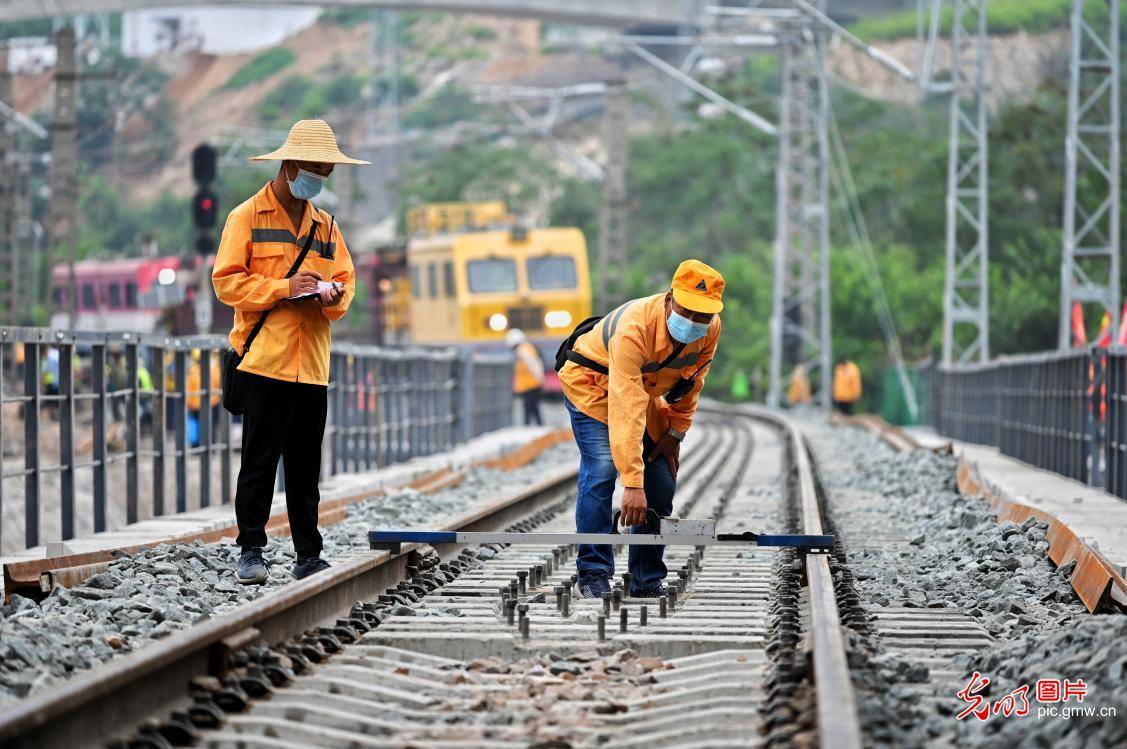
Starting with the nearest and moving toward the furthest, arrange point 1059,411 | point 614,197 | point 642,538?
point 642,538
point 1059,411
point 614,197

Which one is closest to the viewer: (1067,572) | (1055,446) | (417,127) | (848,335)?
(1067,572)

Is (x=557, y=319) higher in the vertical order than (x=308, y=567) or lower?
higher

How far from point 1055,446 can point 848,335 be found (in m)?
31.8

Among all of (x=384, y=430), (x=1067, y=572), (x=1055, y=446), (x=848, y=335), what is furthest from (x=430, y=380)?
(x=848, y=335)

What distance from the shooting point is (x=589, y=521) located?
27.2 ft

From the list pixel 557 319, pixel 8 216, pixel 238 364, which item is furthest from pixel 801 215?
pixel 238 364

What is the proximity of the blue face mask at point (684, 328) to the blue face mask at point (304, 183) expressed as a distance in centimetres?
167

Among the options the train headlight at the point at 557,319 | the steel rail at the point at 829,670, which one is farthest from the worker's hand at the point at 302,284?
the train headlight at the point at 557,319

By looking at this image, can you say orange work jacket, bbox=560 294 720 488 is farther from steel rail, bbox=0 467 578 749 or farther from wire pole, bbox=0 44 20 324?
wire pole, bbox=0 44 20 324

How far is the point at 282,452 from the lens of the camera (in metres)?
8.38

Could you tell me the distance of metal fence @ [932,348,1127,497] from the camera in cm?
1551

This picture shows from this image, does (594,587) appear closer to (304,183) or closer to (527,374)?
(304,183)

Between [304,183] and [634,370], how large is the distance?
5.45 ft

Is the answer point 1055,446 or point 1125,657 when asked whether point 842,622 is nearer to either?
point 1125,657
